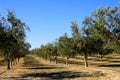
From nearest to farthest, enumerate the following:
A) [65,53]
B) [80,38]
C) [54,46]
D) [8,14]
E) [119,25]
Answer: [119,25], [8,14], [80,38], [65,53], [54,46]

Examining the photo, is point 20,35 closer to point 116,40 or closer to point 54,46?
point 116,40

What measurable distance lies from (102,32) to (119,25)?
2883 mm

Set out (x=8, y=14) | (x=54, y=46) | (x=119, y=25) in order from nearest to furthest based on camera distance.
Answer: (x=119, y=25)
(x=8, y=14)
(x=54, y=46)

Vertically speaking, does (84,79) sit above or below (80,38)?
below

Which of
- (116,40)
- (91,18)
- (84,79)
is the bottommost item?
(84,79)

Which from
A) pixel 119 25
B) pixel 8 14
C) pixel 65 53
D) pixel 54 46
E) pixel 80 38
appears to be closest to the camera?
pixel 119 25

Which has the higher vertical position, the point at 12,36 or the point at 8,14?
the point at 8,14

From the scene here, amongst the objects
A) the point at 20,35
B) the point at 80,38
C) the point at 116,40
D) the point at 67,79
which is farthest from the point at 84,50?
the point at 67,79

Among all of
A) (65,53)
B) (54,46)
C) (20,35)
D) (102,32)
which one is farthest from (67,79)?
(54,46)

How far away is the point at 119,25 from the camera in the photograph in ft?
148

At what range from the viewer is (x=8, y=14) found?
2160 inches

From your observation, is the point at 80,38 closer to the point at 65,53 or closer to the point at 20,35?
the point at 65,53

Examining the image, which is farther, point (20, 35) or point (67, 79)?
point (20, 35)

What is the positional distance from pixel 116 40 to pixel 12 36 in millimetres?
17434
